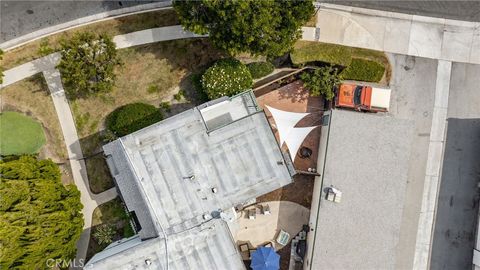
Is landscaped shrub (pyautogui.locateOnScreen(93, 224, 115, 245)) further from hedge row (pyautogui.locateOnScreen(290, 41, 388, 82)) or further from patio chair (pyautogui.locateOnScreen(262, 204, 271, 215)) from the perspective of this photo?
hedge row (pyautogui.locateOnScreen(290, 41, 388, 82))

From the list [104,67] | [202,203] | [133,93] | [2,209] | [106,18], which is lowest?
[202,203]

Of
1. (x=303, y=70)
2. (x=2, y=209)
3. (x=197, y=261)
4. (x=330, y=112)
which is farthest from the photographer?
(x=303, y=70)

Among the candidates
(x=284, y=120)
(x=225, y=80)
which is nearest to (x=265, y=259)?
(x=284, y=120)

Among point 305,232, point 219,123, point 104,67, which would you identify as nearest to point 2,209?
point 104,67

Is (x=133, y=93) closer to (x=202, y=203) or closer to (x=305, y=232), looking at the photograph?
(x=202, y=203)

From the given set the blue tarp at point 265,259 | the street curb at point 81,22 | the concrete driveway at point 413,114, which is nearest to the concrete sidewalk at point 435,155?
the concrete driveway at point 413,114

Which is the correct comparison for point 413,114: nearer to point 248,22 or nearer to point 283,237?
point 283,237

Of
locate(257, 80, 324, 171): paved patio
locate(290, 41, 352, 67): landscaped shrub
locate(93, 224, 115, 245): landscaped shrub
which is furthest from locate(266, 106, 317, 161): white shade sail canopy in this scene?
locate(93, 224, 115, 245): landscaped shrub
